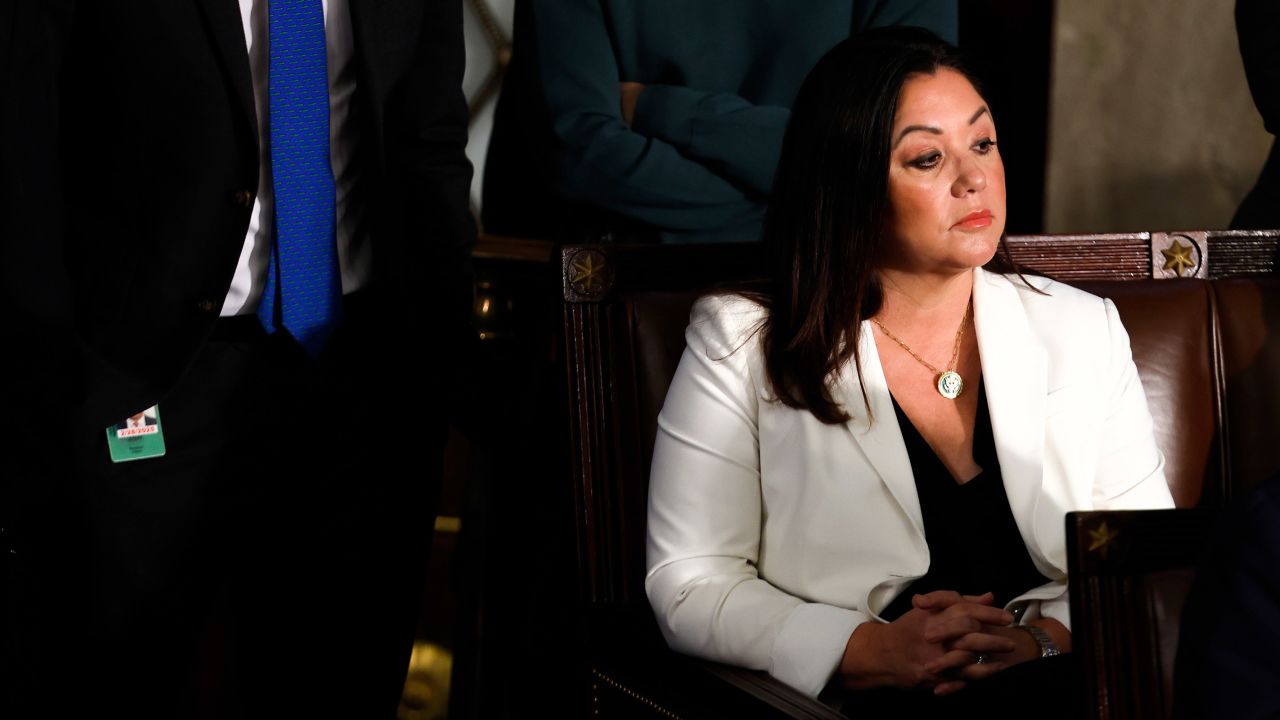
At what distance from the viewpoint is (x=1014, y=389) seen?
176cm

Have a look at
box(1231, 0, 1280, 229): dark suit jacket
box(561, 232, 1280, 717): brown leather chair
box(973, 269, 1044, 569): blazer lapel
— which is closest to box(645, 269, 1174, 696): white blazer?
box(973, 269, 1044, 569): blazer lapel

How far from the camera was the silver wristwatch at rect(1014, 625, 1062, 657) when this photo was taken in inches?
61.9

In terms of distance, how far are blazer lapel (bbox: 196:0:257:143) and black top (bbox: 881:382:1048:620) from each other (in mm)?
1007

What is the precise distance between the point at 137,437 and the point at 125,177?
378mm

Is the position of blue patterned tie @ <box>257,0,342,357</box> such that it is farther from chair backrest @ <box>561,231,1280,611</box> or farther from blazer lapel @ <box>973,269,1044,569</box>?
blazer lapel @ <box>973,269,1044,569</box>

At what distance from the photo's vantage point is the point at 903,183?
5.72ft

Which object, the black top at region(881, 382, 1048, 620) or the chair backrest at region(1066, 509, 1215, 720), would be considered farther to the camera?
the black top at region(881, 382, 1048, 620)

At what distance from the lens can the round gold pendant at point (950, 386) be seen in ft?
5.91

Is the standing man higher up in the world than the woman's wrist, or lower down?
higher up

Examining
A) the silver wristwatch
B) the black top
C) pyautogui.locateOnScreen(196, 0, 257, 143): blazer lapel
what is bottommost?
the silver wristwatch

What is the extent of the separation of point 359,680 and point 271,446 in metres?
0.45

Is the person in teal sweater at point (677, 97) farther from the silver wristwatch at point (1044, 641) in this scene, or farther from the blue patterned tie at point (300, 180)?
the silver wristwatch at point (1044, 641)

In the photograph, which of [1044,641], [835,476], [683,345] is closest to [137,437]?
[683,345]

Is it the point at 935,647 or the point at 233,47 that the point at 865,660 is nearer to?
the point at 935,647
